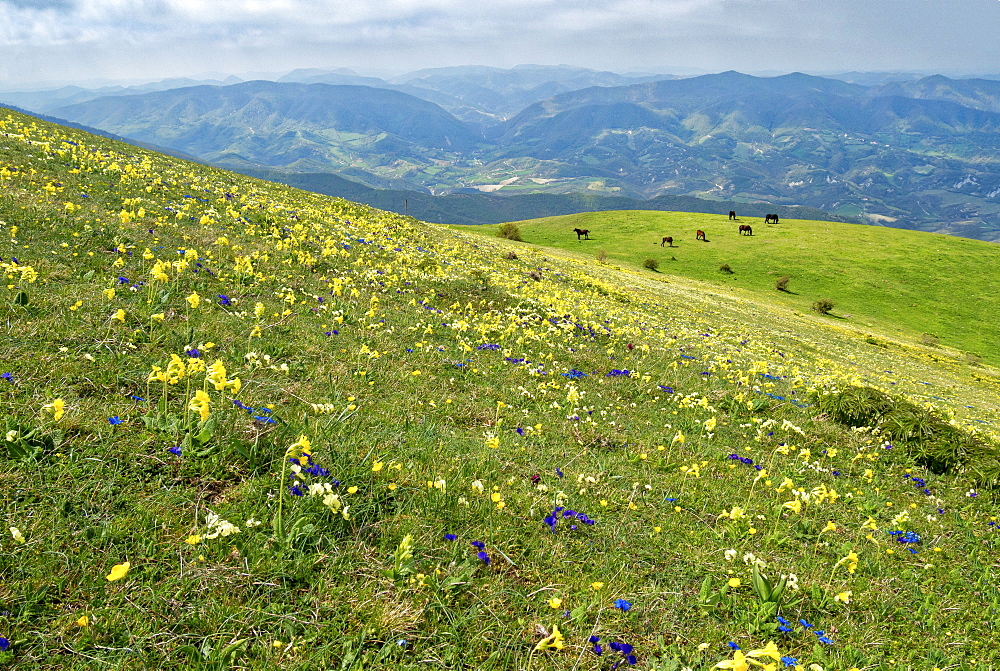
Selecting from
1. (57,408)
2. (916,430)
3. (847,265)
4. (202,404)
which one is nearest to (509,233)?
(847,265)

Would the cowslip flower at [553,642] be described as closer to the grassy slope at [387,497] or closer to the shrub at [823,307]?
the grassy slope at [387,497]

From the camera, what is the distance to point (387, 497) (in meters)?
5.16

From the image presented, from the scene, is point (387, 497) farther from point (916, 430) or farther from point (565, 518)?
point (916, 430)

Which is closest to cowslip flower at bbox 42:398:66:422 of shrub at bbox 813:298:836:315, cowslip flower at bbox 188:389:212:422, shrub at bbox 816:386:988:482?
cowslip flower at bbox 188:389:212:422

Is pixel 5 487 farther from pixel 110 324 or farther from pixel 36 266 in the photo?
pixel 36 266

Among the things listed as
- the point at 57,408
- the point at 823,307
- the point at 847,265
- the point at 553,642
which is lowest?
the point at 823,307

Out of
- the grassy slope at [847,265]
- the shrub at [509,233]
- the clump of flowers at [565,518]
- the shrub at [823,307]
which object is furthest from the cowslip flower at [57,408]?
the shrub at [509,233]

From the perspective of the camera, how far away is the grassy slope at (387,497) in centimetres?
367

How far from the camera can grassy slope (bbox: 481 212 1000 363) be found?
209 feet

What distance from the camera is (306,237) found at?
656 inches

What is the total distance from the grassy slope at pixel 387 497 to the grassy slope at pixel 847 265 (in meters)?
61.9

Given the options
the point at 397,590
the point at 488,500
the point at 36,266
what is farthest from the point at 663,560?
the point at 36,266

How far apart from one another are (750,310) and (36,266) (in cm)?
4872

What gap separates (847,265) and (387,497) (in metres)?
96.2
